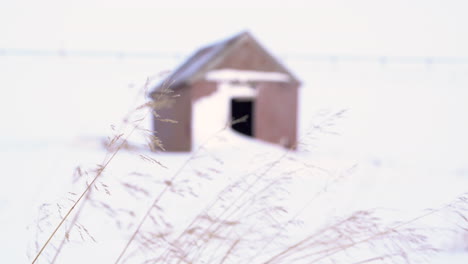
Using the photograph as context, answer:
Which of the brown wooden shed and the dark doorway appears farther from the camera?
the dark doorway

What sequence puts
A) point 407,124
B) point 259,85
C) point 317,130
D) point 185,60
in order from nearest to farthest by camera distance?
point 317,130
point 259,85
point 185,60
point 407,124

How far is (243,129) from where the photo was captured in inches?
522

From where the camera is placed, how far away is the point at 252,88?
11.2 m

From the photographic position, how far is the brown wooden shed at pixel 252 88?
10508 mm

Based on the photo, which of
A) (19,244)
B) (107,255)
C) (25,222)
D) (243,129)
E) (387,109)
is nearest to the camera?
(107,255)

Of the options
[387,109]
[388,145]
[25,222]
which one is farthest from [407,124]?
[25,222]

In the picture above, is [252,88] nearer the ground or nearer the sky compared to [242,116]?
nearer the sky

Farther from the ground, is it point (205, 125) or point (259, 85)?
point (259, 85)

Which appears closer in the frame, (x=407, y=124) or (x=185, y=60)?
(x=185, y=60)

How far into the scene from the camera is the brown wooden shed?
1051cm

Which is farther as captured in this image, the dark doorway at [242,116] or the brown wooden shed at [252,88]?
the dark doorway at [242,116]

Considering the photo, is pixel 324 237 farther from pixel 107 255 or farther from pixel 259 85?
pixel 259 85

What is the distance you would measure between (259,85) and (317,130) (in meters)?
9.53

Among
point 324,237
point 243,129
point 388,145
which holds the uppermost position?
point 324,237
